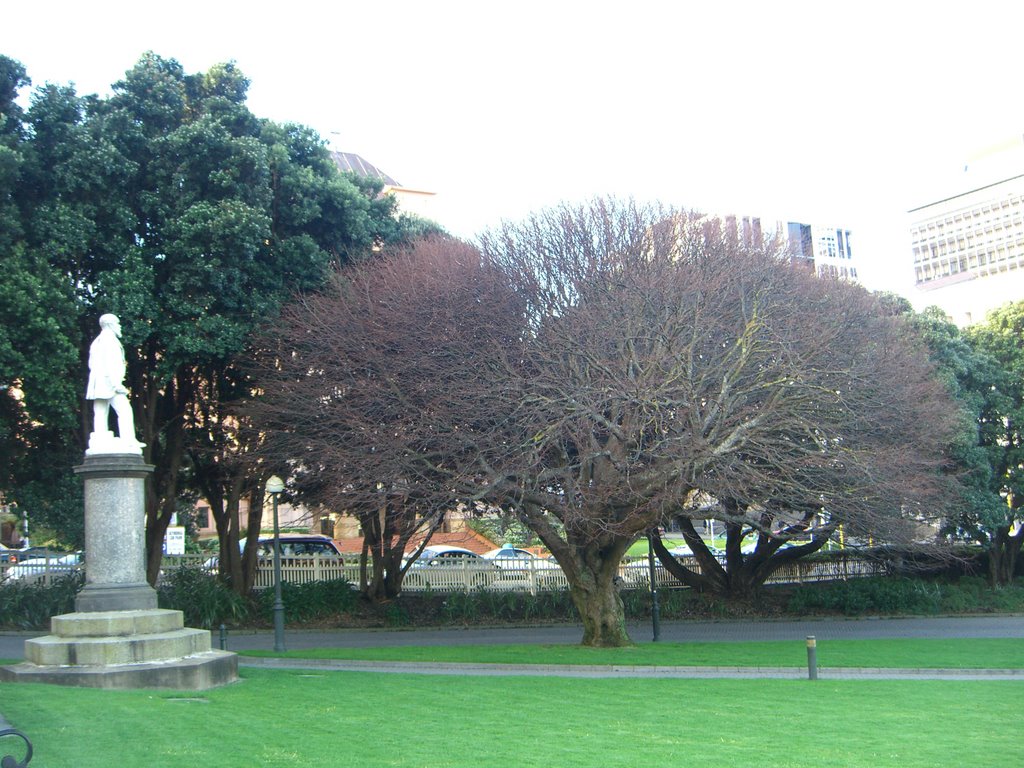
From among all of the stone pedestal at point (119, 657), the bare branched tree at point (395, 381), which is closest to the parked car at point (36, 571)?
the bare branched tree at point (395, 381)

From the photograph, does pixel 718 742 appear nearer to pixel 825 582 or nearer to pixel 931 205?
pixel 825 582

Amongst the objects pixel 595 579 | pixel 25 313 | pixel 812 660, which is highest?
pixel 25 313

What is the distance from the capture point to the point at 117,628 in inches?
554

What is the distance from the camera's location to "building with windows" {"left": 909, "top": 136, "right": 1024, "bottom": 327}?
57.6 meters

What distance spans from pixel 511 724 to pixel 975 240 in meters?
57.5

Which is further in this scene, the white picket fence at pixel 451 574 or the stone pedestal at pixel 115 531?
the white picket fence at pixel 451 574

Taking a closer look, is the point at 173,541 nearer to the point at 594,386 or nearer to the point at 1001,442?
the point at 594,386

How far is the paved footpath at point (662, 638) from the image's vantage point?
17766 millimetres

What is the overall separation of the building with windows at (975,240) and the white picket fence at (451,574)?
2904 cm

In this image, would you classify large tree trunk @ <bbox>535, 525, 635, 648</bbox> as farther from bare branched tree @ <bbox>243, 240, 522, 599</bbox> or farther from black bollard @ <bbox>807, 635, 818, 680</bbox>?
black bollard @ <bbox>807, 635, 818, 680</bbox>

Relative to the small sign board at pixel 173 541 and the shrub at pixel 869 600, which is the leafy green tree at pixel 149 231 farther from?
the shrub at pixel 869 600

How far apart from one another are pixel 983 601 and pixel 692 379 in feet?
60.0

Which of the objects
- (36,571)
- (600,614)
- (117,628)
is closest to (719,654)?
(600,614)

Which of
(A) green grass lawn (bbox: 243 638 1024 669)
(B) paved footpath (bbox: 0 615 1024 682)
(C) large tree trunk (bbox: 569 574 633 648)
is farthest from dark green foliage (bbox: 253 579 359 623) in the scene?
(C) large tree trunk (bbox: 569 574 633 648)
